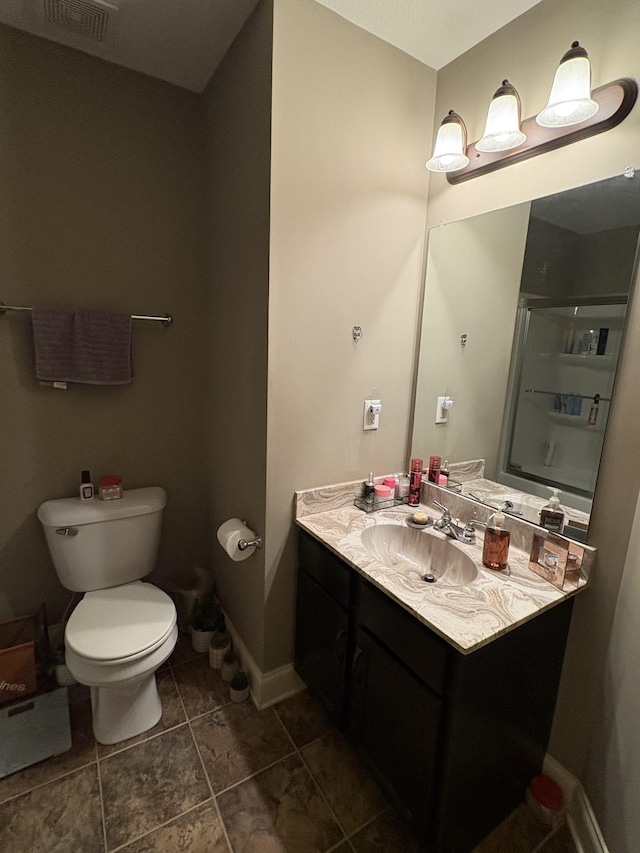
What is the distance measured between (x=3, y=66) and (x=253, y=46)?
94 cm

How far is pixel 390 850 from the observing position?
119cm

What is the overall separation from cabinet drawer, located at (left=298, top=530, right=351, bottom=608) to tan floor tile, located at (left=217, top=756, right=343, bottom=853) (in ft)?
2.09

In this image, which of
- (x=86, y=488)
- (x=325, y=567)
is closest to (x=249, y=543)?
(x=325, y=567)

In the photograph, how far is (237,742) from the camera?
151 centimetres

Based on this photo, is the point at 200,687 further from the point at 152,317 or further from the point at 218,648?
the point at 152,317

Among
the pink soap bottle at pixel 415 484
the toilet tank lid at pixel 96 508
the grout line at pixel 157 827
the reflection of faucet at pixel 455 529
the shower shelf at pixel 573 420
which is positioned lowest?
the grout line at pixel 157 827

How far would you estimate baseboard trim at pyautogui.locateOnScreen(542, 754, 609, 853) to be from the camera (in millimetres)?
1150

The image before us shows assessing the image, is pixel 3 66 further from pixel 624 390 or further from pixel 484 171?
pixel 624 390

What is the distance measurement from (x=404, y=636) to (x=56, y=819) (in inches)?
48.7

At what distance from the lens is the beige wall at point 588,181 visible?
108cm

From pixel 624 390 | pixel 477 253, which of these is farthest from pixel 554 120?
pixel 624 390

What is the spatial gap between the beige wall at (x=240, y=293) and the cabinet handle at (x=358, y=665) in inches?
18.1

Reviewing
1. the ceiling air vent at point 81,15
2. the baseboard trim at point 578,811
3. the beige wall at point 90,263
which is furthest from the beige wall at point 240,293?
the baseboard trim at point 578,811

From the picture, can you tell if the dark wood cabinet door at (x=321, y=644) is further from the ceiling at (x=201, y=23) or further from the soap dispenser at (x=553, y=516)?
the ceiling at (x=201, y=23)
